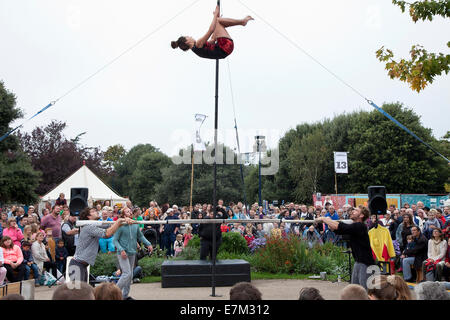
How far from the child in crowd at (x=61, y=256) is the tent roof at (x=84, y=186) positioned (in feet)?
37.2

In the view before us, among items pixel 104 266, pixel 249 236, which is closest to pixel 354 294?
pixel 104 266

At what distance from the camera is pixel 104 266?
1038 centimetres

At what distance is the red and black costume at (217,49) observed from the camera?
25.8ft

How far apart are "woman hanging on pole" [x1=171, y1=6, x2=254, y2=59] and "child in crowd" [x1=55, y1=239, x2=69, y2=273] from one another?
6.02 meters

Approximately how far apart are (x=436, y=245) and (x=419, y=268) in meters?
0.83

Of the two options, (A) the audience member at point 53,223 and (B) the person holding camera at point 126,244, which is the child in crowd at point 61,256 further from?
(B) the person holding camera at point 126,244

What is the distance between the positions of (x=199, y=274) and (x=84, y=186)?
15306 millimetres

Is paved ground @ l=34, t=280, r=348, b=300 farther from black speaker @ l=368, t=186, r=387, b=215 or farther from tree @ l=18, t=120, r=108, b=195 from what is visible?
tree @ l=18, t=120, r=108, b=195

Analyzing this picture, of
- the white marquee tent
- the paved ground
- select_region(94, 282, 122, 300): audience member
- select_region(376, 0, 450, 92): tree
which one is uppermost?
select_region(376, 0, 450, 92): tree

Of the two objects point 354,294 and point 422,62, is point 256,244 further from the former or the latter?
point 354,294

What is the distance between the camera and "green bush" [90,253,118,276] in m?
10.3

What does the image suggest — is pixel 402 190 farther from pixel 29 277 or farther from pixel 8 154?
pixel 29 277

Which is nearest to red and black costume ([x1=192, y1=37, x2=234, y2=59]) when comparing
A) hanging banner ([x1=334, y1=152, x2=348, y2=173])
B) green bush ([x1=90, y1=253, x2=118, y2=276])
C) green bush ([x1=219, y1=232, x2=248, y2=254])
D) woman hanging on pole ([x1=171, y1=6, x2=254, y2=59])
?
woman hanging on pole ([x1=171, y1=6, x2=254, y2=59])
